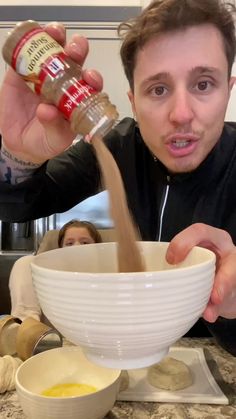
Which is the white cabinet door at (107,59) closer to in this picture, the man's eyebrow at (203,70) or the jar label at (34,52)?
the man's eyebrow at (203,70)

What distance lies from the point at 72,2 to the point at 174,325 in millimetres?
2222

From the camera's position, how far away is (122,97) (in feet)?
8.29

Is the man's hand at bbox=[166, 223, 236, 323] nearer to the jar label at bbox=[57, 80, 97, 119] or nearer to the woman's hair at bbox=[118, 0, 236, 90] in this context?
the jar label at bbox=[57, 80, 97, 119]

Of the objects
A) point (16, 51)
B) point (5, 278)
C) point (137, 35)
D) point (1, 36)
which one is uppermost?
point (1, 36)

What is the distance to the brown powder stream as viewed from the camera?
0.52m

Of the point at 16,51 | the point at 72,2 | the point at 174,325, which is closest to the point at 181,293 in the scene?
the point at 174,325

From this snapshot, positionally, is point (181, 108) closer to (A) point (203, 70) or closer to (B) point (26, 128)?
(A) point (203, 70)

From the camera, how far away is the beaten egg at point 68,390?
2.36ft

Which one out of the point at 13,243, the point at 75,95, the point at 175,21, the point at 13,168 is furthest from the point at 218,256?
the point at 13,243

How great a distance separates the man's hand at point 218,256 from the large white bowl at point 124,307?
6cm

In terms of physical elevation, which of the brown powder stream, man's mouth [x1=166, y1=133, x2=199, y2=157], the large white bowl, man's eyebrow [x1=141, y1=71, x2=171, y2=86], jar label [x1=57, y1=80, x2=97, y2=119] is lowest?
the large white bowl

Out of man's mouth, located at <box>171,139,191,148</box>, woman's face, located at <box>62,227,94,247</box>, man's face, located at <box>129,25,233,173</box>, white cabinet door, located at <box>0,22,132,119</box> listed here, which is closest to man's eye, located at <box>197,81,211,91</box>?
man's face, located at <box>129,25,233,173</box>

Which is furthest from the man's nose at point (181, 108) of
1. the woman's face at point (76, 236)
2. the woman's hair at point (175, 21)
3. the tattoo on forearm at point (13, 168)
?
the woman's face at point (76, 236)

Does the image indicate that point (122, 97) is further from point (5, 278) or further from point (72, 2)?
point (5, 278)
